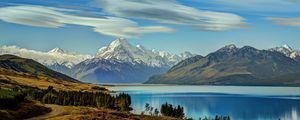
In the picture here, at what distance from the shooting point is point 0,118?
5256 inches

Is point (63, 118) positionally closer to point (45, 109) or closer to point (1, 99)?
point (1, 99)

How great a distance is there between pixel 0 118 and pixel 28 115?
23421mm

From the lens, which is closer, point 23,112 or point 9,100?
point 23,112

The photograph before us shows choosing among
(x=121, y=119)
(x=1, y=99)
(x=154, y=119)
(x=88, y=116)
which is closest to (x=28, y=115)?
(x=1, y=99)

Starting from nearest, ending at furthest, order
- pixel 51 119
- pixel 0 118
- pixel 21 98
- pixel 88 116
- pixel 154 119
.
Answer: pixel 0 118
pixel 51 119
pixel 88 116
pixel 21 98
pixel 154 119

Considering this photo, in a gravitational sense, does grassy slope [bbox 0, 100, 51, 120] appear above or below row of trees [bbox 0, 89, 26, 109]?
below

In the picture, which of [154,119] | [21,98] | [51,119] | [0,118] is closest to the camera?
[0,118]

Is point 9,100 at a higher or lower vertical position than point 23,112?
higher

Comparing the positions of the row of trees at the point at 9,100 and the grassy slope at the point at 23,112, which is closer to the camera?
the grassy slope at the point at 23,112

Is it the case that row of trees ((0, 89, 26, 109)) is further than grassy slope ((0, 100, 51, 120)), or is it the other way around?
row of trees ((0, 89, 26, 109))

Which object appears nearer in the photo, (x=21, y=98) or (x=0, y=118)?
(x=0, y=118)

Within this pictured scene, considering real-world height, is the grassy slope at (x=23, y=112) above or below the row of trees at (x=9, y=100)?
below

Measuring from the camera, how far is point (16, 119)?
473 ft

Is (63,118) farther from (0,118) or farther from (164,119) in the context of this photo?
(164,119)
